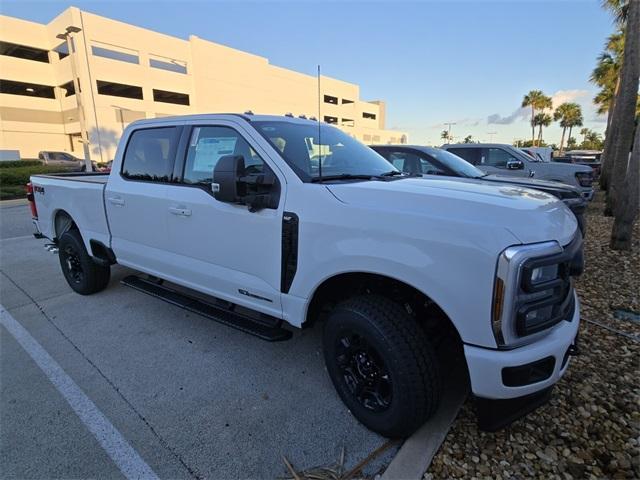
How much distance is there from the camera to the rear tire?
14.7 feet

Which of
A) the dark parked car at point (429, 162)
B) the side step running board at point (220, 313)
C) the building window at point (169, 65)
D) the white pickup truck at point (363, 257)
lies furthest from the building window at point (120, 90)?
the white pickup truck at point (363, 257)

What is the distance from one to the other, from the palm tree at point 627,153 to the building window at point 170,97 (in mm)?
Result: 37559

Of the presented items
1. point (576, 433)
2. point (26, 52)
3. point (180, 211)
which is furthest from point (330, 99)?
point (576, 433)

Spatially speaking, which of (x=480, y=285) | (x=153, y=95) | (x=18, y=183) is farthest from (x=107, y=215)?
(x=153, y=95)

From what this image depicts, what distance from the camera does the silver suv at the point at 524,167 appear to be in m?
9.53

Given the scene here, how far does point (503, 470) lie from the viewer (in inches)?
81.5

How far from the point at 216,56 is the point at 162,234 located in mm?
42659

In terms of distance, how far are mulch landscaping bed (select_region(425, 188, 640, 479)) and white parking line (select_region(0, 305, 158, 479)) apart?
164 cm

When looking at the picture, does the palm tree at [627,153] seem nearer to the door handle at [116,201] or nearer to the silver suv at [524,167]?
the silver suv at [524,167]

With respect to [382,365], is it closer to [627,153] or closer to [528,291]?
[528,291]

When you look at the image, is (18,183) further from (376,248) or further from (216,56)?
(216,56)

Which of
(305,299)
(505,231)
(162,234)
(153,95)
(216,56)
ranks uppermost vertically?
(216,56)

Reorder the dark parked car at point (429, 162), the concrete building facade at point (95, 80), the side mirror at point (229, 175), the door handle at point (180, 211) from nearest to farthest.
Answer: the side mirror at point (229, 175) → the door handle at point (180, 211) → the dark parked car at point (429, 162) → the concrete building facade at point (95, 80)

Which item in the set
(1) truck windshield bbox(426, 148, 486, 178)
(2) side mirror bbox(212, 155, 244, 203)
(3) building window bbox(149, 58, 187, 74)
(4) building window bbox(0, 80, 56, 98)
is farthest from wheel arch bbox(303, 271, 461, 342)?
(4) building window bbox(0, 80, 56, 98)
